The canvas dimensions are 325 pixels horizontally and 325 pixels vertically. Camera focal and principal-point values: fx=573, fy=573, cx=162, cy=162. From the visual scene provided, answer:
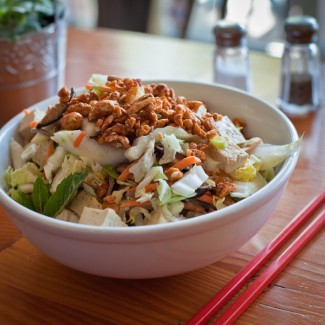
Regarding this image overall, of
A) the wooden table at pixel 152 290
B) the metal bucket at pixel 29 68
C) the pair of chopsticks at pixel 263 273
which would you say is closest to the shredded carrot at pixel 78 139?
the wooden table at pixel 152 290

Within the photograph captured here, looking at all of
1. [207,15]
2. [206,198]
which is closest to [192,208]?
[206,198]

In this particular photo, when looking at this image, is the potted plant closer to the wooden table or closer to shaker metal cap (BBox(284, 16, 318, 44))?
the wooden table

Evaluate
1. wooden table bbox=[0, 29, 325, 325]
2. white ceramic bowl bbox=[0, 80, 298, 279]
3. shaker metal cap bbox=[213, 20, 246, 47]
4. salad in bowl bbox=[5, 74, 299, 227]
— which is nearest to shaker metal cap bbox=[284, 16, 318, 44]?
shaker metal cap bbox=[213, 20, 246, 47]

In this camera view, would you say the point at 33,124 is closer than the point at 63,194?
No

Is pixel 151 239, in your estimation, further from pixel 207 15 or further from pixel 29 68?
pixel 207 15

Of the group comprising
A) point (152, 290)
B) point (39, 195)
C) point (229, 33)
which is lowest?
point (152, 290)

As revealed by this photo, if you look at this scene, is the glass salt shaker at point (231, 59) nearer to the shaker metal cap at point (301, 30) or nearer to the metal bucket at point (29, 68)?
the shaker metal cap at point (301, 30)
